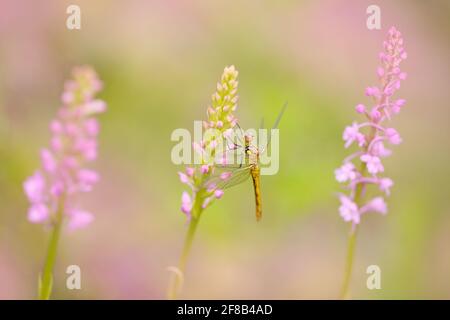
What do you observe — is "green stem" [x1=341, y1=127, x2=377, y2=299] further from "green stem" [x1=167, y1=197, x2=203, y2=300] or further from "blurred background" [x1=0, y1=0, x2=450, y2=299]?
"blurred background" [x1=0, y1=0, x2=450, y2=299]

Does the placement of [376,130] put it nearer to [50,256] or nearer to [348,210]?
[348,210]

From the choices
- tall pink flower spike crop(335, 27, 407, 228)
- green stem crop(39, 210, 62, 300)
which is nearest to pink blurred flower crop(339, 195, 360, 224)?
tall pink flower spike crop(335, 27, 407, 228)

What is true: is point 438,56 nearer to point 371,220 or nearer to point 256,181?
point 371,220

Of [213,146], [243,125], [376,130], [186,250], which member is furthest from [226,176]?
[243,125]

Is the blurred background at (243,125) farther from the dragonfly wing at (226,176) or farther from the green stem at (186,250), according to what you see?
the dragonfly wing at (226,176)

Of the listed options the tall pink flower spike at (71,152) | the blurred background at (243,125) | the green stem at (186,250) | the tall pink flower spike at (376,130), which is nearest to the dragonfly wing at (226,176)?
the green stem at (186,250)

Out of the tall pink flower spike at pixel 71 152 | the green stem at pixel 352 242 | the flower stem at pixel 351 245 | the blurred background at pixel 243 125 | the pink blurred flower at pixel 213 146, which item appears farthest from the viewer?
the blurred background at pixel 243 125

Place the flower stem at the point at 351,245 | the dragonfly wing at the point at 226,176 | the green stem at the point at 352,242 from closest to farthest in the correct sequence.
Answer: the dragonfly wing at the point at 226,176 < the green stem at the point at 352,242 < the flower stem at the point at 351,245
